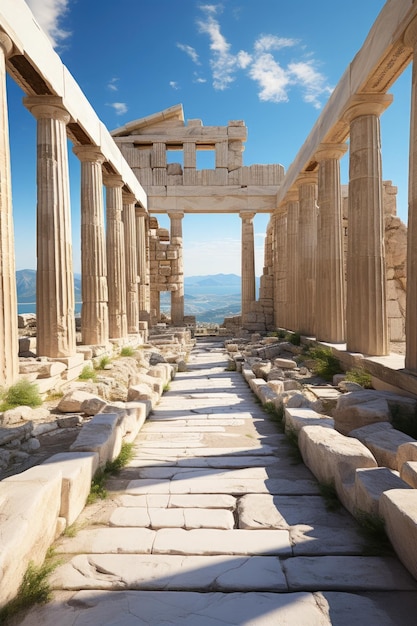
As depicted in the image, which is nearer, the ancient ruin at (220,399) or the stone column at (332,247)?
the ancient ruin at (220,399)

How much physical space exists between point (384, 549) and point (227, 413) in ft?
12.6

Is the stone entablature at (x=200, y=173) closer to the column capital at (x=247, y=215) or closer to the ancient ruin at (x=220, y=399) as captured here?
the column capital at (x=247, y=215)

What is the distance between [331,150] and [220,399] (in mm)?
7825

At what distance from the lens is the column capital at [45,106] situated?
26.1ft

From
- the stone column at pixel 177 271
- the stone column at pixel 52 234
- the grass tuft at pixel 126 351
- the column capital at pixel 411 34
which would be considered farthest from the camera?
the stone column at pixel 177 271

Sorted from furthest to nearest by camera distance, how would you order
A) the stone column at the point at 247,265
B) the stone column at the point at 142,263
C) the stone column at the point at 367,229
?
the stone column at the point at 247,265, the stone column at the point at 142,263, the stone column at the point at 367,229

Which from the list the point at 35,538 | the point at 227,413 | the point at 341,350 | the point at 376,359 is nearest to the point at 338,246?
the point at 341,350

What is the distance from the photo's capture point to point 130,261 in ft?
53.0

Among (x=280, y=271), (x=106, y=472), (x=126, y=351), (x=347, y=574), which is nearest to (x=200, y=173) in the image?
(x=280, y=271)

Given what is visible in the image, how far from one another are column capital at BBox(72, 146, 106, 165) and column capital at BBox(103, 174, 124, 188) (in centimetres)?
228

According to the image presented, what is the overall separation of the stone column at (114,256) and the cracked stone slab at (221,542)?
35.9 feet

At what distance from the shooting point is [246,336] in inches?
741

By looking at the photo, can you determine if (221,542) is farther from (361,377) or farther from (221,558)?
(361,377)

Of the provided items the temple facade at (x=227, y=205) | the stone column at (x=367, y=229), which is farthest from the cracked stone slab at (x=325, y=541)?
the stone column at (x=367, y=229)
